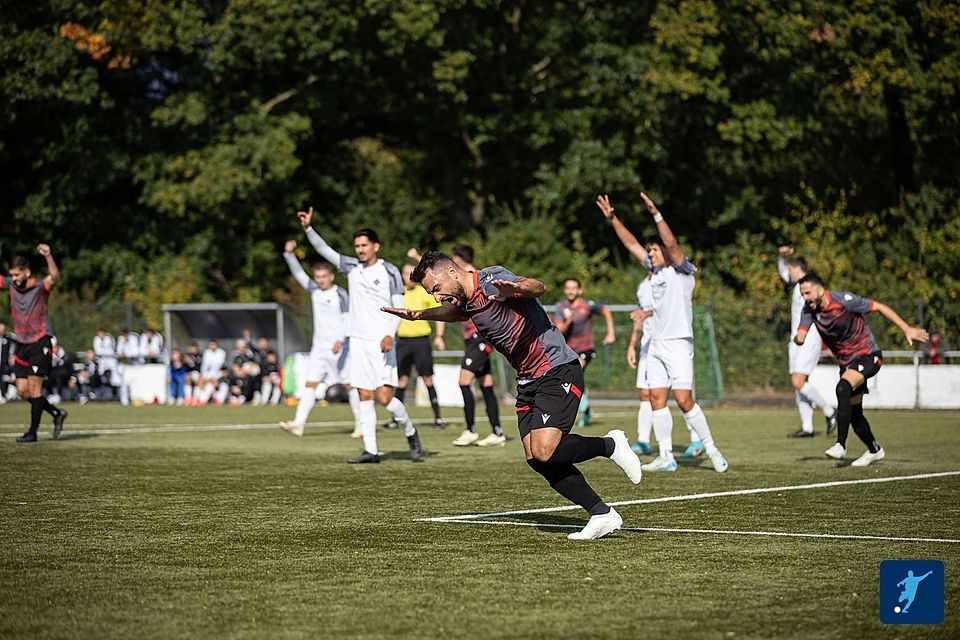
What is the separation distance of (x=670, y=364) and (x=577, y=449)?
16.1 ft

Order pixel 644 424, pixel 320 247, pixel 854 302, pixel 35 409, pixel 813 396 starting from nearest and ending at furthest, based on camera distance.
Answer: pixel 854 302
pixel 320 247
pixel 644 424
pixel 35 409
pixel 813 396

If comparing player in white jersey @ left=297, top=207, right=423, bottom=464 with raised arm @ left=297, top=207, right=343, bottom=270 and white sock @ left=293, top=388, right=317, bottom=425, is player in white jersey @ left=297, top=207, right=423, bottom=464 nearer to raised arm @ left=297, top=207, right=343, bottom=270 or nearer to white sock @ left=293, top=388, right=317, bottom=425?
raised arm @ left=297, top=207, right=343, bottom=270

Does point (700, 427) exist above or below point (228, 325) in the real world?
below

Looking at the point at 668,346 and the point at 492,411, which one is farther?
the point at 492,411

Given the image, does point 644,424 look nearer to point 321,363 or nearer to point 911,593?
point 321,363

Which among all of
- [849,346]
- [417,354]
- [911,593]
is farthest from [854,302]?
[911,593]

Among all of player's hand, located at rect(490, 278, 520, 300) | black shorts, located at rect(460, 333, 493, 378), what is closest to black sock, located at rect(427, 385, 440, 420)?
black shorts, located at rect(460, 333, 493, 378)

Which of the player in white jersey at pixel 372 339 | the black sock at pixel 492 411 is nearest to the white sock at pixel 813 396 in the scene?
the black sock at pixel 492 411

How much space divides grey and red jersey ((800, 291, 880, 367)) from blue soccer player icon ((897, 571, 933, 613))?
723cm

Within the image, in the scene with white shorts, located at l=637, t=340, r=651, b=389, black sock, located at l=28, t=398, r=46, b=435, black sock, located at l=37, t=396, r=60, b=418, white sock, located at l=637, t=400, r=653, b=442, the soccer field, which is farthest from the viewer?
black sock, located at l=37, t=396, r=60, b=418

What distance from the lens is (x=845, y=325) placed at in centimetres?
1408

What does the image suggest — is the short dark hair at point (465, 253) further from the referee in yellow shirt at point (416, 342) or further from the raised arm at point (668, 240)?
the raised arm at point (668, 240)

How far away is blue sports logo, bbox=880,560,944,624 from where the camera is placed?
251 inches

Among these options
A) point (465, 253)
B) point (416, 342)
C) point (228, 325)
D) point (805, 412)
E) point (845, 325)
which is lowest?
point (805, 412)
